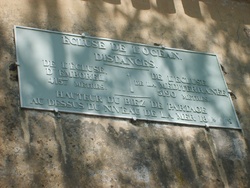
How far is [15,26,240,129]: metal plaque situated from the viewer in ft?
16.4

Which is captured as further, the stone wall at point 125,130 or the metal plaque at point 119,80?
the metal plaque at point 119,80

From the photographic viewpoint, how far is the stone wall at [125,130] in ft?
15.4

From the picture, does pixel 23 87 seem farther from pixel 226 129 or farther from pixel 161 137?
pixel 226 129

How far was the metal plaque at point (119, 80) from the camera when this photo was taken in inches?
197

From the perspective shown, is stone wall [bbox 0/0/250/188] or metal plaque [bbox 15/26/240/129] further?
metal plaque [bbox 15/26/240/129]

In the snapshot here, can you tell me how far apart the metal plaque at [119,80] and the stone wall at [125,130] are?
9cm

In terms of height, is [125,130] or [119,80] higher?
[119,80]

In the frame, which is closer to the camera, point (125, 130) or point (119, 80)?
point (125, 130)

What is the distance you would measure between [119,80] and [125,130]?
48cm

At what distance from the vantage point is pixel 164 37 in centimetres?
590

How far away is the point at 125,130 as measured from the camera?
5.11m

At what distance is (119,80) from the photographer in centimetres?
533

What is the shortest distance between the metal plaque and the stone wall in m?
0.09

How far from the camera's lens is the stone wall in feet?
15.4
